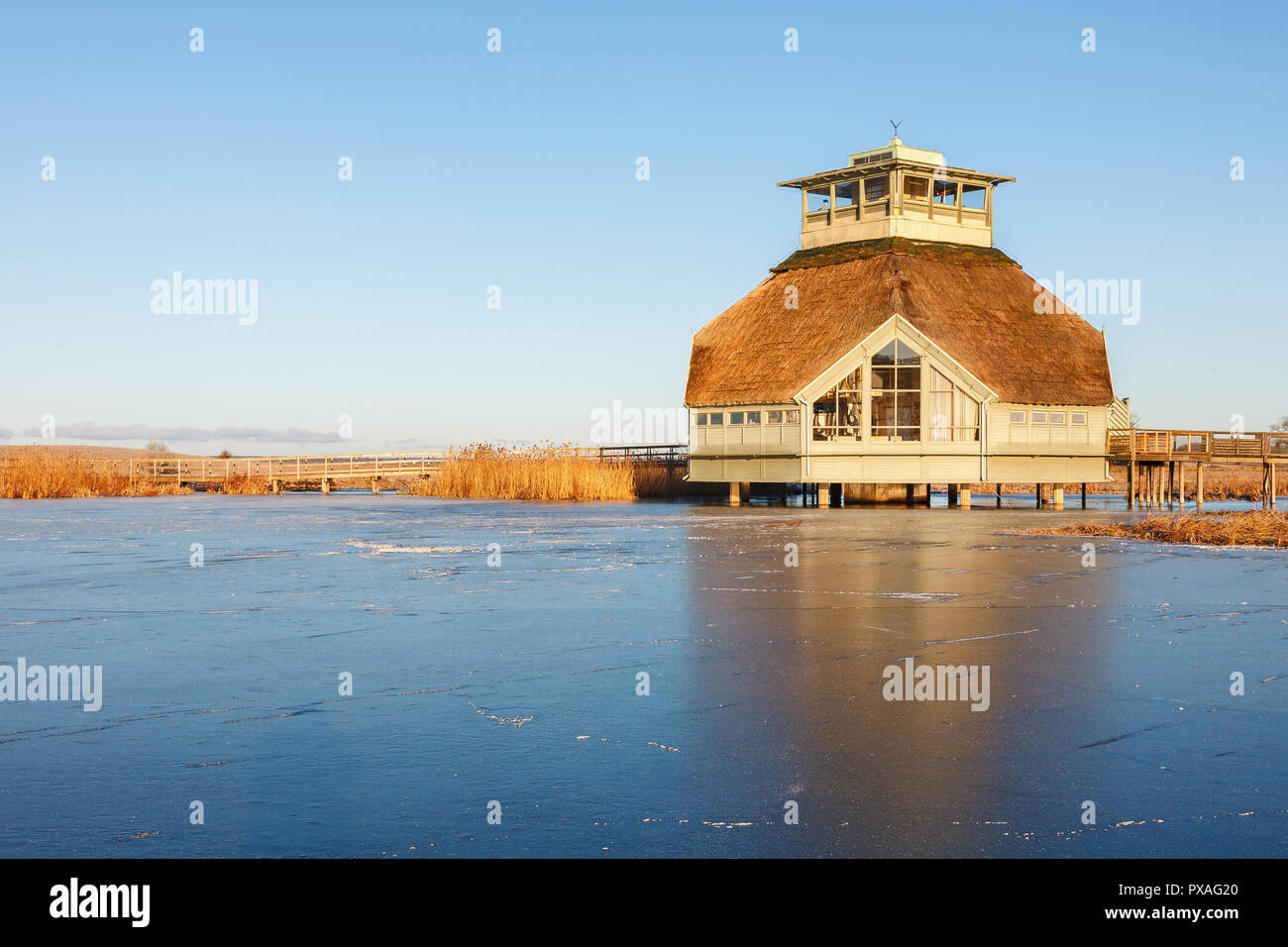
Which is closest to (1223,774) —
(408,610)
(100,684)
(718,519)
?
(100,684)

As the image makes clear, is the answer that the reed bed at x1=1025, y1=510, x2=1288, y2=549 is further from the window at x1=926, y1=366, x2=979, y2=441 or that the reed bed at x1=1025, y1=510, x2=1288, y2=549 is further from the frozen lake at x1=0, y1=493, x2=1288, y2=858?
the window at x1=926, y1=366, x2=979, y2=441

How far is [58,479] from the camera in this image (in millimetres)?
60062

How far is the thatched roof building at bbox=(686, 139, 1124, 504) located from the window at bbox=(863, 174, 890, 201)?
90 mm

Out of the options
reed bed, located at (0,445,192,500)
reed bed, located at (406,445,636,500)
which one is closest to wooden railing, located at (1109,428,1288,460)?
reed bed, located at (406,445,636,500)

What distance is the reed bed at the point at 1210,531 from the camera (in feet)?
91.2

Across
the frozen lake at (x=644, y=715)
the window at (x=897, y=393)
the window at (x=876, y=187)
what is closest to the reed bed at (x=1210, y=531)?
the frozen lake at (x=644, y=715)

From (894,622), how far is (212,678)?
7437 millimetres

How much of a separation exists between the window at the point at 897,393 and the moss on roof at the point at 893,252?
277 inches

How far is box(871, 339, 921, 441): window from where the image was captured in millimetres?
45844

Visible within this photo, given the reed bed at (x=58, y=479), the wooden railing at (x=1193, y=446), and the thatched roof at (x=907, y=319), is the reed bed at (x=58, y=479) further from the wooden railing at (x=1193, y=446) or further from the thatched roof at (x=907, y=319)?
the wooden railing at (x=1193, y=446)

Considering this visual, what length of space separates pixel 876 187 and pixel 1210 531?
94.5 ft
